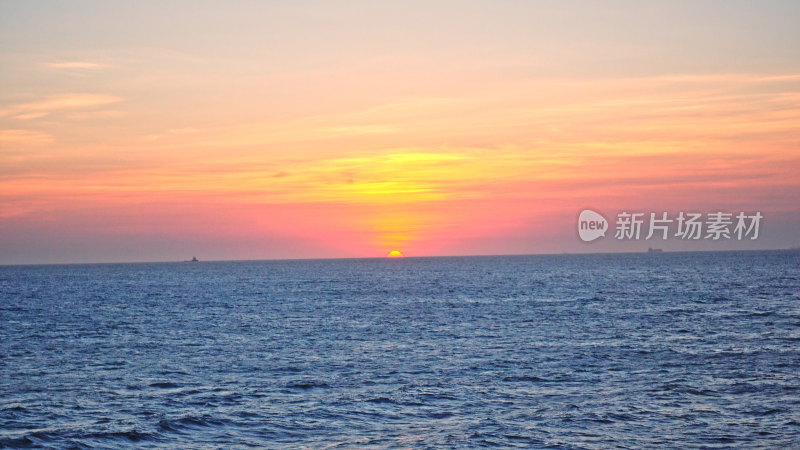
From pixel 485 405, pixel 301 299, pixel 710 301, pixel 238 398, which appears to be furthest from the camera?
pixel 301 299

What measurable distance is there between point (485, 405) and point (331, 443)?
7846mm

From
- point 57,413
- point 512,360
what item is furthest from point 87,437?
point 512,360

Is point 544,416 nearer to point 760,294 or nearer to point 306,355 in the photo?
point 306,355

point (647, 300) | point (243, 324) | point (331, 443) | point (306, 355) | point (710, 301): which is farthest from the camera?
point (647, 300)

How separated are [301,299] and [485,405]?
75808mm

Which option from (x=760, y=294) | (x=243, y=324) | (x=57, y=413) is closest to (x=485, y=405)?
(x=57, y=413)

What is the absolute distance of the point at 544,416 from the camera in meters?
28.1

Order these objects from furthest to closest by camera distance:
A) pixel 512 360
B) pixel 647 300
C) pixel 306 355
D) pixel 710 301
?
pixel 647 300 < pixel 710 301 < pixel 306 355 < pixel 512 360

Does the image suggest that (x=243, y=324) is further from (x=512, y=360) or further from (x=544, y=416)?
(x=544, y=416)

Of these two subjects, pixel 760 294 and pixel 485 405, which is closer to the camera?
pixel 485 405

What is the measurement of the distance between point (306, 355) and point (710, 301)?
5551 centimetres

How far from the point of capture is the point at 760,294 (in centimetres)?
9038

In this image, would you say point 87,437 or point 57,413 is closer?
point 87,437

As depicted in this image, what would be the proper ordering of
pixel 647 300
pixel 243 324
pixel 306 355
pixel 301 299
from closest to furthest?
1. pixel 306 355
2. pixel 243 324
3. pixel 647 300
4. pixel 301 299
